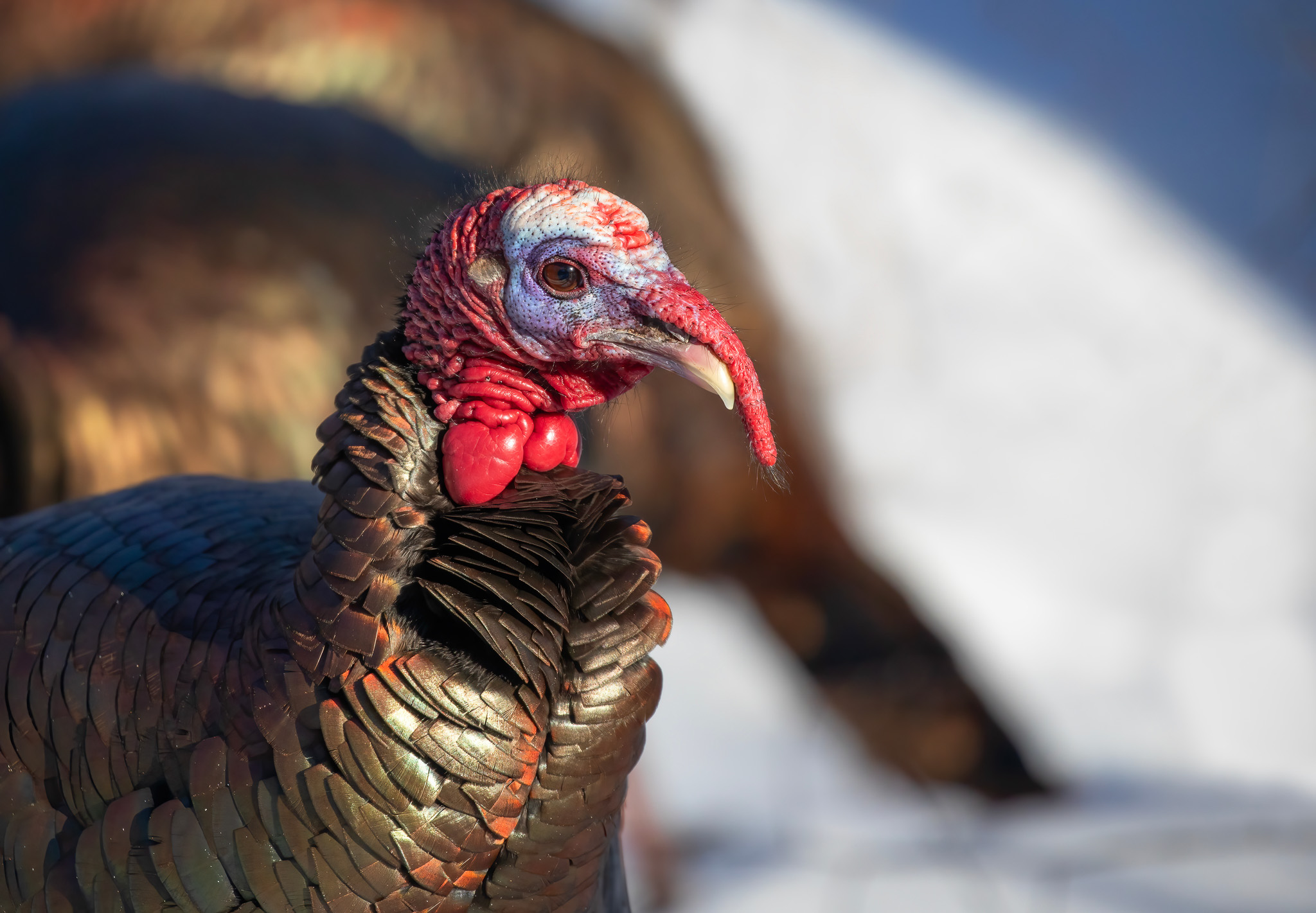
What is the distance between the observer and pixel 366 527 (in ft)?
3.00

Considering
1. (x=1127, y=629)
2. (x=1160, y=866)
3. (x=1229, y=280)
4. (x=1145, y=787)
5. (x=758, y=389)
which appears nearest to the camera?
(x=758, y=389)

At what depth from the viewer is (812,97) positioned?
11.8 feet

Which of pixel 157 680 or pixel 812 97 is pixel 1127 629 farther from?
pixel 157 680

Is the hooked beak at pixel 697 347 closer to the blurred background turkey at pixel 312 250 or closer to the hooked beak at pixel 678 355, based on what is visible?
the hooked beak at pixel 678 355

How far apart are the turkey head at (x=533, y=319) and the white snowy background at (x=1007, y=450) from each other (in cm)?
189

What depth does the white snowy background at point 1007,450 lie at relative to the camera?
2939mm

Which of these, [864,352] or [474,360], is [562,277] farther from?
[864,352]

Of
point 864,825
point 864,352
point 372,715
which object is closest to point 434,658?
point 372,715

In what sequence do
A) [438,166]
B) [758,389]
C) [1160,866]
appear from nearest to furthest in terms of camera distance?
[758,389] → [1160,866] → [438,166]

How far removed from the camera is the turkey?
912 mm

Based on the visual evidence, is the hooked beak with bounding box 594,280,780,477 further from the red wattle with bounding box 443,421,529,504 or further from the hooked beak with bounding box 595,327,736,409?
the red wattle with bounding box 443,421,529,504

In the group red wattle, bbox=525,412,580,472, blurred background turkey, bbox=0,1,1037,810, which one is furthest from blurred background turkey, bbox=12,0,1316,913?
red wattle, bbox=525,412,580,472

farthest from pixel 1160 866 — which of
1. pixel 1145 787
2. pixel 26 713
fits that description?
pixel 26 713

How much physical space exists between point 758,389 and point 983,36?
10.1 ft
